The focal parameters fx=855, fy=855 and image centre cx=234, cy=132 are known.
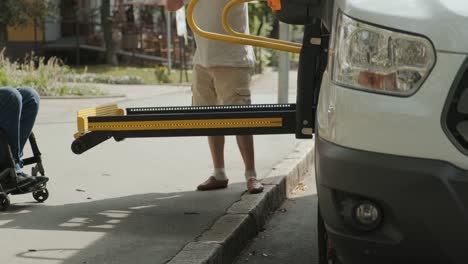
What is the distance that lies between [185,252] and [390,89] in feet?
6.39

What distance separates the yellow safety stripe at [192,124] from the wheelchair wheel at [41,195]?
37.7 inches

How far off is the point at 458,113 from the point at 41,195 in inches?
152

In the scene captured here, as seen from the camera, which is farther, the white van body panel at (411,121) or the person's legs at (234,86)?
the person's legs at (234,86)

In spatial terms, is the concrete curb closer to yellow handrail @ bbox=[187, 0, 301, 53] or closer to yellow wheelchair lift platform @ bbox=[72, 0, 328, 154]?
yellow wheelchair lift platform @ bbox=[72, 0, 328, 154]

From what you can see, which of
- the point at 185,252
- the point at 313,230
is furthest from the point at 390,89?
the point at 313,230

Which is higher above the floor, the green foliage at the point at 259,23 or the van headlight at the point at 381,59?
the van headlight at the point at 381,59

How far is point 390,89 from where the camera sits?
320cm

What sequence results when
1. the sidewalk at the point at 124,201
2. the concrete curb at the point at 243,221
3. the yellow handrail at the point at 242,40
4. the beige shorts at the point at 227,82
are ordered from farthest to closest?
1. the beige shorts at the point at 227,82
2. the yellow handrail at the point at 242,40
3. the sidewalk at the point at 124,201
4. the concrete curb at the point at 243,221

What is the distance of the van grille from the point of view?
10.2 ft

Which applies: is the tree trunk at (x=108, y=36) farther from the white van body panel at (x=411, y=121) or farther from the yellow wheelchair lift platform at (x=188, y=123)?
the white van body panel at (x=411, y=121)

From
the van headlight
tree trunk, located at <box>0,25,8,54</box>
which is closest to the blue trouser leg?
the van headlight

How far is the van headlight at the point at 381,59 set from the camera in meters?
3.16

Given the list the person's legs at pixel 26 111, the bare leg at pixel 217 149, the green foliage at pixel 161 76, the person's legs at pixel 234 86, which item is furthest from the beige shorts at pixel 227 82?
the green foliage at pixel 161 76

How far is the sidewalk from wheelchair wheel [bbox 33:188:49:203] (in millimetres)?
69
